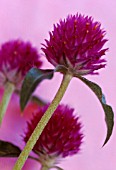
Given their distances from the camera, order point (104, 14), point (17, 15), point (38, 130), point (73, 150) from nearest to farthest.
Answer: point (38, 130) → point (73, 150) → point (17, 15) → point (104, 14)

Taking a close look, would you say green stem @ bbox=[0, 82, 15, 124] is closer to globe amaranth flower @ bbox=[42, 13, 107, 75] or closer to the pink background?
the pink background

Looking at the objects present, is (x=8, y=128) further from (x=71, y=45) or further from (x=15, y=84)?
(x=71, y=45)

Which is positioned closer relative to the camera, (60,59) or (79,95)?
(60,59)

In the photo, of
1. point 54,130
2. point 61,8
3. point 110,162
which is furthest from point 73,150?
point 61,8

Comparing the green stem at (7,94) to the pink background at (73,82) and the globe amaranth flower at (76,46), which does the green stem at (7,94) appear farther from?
the globe amaranth flower at (76,46)

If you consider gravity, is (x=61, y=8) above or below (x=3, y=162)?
above

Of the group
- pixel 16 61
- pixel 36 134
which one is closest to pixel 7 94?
pixel 16 61

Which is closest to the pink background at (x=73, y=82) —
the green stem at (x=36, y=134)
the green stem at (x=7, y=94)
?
the green stem at (x=7, y=94)

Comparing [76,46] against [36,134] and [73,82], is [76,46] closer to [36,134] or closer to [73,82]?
[36,134]

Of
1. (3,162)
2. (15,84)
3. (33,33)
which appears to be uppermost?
(33,33)
